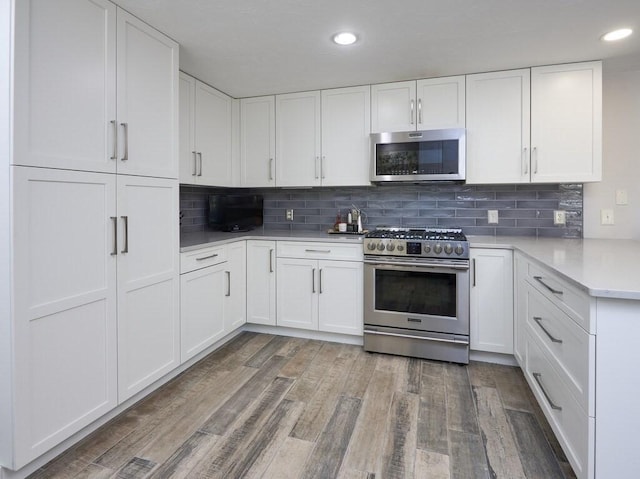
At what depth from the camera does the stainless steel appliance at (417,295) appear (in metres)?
2.62

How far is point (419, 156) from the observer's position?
2.87 metres

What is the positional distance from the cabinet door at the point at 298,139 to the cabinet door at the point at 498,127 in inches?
50.3

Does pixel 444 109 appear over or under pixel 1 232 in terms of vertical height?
over

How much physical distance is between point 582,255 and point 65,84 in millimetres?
2694

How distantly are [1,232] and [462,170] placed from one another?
2758 millimetres

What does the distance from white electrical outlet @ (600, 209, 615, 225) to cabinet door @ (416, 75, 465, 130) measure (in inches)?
51.2

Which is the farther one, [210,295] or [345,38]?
[210,295]

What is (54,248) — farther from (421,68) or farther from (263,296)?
(421,68)

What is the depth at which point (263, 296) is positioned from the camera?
10.5 feet

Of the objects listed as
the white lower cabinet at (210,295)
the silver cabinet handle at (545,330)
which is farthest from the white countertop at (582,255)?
the silver cabinet handle at (545,330)

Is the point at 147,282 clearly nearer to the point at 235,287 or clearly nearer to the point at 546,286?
the point at 235,287

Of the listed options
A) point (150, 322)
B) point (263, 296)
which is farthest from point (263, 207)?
point (150, 322)

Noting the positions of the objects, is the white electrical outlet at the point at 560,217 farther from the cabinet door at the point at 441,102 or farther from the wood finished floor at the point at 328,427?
the wood finished floor at the point at 328,427

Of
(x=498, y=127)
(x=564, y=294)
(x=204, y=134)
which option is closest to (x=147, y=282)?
(x=204, y=134)
